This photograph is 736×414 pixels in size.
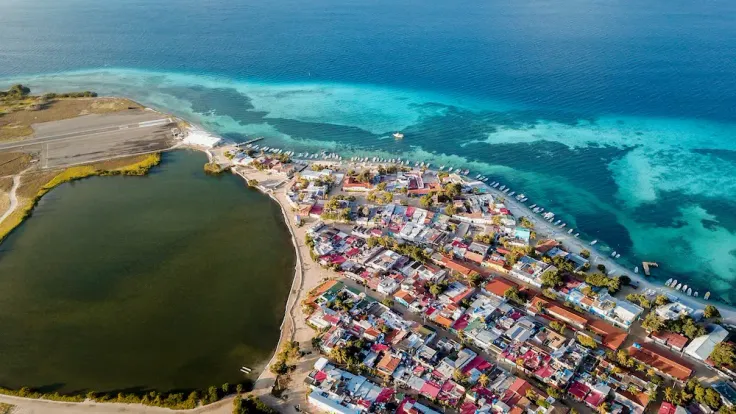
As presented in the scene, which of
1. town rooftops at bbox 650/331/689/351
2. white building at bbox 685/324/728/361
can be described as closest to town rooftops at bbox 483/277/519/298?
town rooftops at bbox 650/331/689/351

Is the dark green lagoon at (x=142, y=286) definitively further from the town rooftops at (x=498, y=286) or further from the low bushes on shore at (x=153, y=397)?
the town rooftops at (x=498, y=286)

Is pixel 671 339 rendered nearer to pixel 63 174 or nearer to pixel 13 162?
pixel 63 174

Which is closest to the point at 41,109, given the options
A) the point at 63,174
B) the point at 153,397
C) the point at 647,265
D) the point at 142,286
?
the point at 63,174

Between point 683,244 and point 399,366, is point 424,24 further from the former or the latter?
point 399,366

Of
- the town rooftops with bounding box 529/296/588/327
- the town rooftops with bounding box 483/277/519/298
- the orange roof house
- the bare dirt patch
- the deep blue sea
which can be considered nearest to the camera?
the orange roof house

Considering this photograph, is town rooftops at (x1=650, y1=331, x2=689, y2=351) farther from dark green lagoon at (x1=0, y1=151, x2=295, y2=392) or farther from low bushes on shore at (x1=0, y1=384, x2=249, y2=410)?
low bushes on shore at (x1=0, y1=384, x2=249, y2=410)

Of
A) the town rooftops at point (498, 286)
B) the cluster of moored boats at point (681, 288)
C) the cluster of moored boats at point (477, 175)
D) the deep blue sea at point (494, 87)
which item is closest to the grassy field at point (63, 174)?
the cluster of moored boats at point (477, 175)
